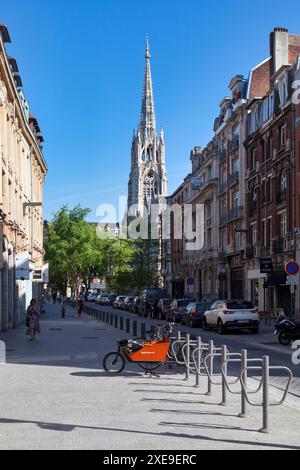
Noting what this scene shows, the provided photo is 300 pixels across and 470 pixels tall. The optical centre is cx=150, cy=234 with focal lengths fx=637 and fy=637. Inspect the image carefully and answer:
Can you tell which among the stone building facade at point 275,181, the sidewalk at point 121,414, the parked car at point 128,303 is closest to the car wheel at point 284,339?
the sidewalk at point 121,414

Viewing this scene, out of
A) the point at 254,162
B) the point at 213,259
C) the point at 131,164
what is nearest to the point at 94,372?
the point at 254,162

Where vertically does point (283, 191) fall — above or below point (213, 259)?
above

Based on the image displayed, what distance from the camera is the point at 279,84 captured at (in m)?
39.7

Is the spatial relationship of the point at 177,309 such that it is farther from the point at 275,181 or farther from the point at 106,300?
the point at 106,300

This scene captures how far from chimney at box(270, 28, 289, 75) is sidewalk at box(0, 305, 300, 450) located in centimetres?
3685

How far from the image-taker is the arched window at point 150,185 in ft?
486

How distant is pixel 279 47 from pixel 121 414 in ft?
139

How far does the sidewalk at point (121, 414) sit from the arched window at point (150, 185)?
134 metres

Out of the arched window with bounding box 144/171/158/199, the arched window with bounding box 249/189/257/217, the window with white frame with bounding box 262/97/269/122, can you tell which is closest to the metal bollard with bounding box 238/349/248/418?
the window with white frame with bounding box 262/97/269/122

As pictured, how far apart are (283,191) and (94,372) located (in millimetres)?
28038

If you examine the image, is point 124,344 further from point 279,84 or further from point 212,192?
point 212,192

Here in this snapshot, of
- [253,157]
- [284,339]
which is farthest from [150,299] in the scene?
[284,339]

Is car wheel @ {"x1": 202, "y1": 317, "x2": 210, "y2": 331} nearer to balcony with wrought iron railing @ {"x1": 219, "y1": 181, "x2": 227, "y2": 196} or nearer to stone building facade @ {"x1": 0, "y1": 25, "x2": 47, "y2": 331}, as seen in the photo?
stone building facade @ {"x1": 0, "y1": 25, "x2": 47, "y2": 331}

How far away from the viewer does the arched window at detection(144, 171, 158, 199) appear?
5837 inches
